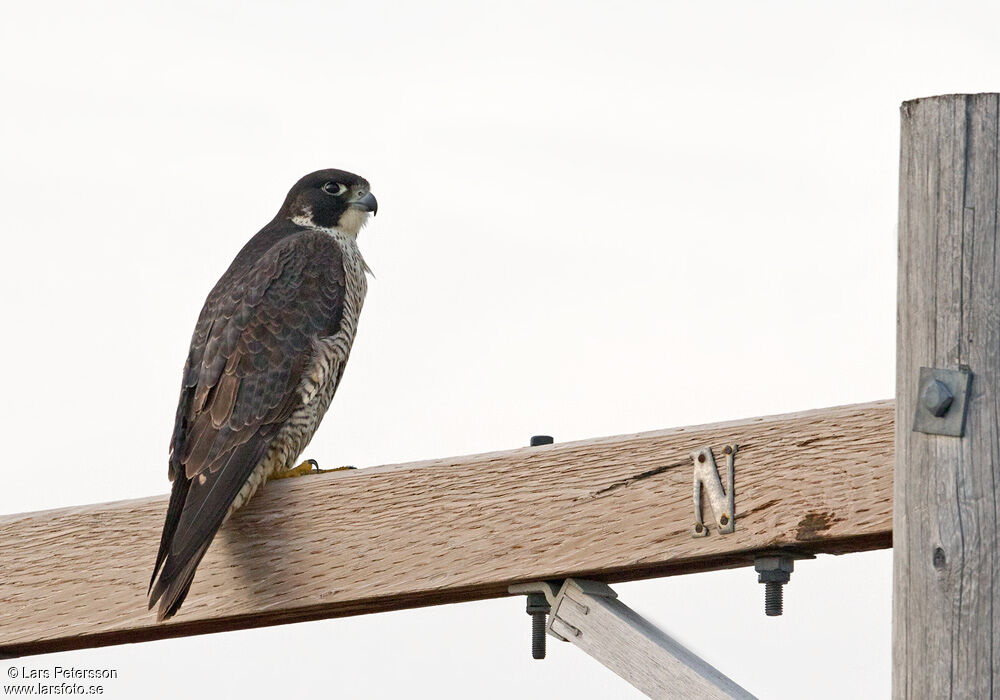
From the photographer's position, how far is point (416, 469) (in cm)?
274

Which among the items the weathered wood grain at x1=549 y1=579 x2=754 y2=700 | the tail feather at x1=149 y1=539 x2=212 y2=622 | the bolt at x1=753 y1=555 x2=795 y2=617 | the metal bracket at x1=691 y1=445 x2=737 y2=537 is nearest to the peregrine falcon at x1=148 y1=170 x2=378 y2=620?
the tail feather at x1=149 y1=539 x2=212 y2=622

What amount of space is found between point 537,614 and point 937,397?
0.87 m

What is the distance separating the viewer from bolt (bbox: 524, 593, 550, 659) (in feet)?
8.19

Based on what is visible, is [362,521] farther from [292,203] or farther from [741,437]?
[292,203]

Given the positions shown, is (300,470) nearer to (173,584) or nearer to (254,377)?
(254,377)

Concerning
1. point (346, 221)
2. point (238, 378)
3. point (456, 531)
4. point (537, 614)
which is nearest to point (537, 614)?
point (537, 614)

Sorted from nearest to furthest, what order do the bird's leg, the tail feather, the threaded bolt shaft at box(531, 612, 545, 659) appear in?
1. the threaded bolt shaft at box(531, 612, 545, 659)
2. the tail feather
3. the bird's leg

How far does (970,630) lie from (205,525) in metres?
1.53

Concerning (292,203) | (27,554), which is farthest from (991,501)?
(292,203)

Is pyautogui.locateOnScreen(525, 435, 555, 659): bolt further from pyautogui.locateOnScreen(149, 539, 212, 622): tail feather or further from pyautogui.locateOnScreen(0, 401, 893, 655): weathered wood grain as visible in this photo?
pyautogui.locateOnScreen(149, 539, 212, 622): tail feather

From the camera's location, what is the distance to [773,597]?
2.29 meters

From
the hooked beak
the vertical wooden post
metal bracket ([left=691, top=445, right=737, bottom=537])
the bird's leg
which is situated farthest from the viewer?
the hooked beak

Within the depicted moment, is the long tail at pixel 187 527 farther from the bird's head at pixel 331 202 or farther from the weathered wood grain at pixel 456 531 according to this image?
the bird's head at pixel 331 202

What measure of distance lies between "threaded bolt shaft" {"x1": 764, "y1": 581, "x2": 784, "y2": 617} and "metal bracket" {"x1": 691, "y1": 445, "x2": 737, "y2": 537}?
0.10 m
